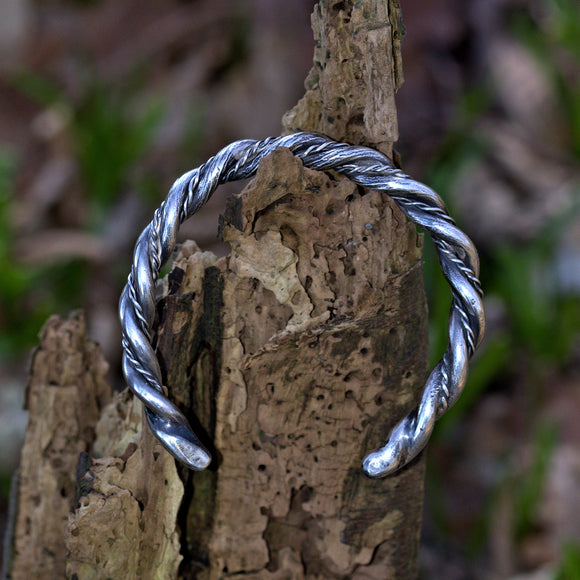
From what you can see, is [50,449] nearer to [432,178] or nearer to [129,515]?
[129,515]

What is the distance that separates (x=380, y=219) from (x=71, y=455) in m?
0.42

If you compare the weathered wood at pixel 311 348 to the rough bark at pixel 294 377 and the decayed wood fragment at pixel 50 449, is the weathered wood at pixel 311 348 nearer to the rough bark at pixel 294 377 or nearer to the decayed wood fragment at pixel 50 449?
the rough bark at pixel 294 377

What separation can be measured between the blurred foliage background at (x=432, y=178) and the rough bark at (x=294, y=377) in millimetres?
519

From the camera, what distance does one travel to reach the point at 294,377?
601mm

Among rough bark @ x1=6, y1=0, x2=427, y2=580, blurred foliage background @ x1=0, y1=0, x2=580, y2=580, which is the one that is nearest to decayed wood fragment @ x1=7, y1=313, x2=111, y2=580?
rough bark @ x1=6, y1=0, x2=427, y2=580

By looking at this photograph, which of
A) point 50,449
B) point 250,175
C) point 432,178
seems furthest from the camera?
point 432,178

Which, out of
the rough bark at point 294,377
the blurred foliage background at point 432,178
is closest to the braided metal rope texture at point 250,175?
the rough bark at point 294,377

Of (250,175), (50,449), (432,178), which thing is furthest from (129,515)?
(432,178)

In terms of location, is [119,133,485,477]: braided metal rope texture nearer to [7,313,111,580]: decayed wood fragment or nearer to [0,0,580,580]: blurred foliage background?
[7,313,111,580]: decayed wood fragment

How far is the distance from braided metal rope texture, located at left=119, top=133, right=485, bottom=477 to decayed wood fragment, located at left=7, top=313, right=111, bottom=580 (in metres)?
0.20

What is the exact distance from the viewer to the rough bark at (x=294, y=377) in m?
0.57

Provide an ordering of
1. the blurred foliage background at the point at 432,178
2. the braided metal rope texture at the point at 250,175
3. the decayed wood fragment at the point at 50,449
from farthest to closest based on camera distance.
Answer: the blurred foliage background at the point at 432,178
the decayed wood fragment at the point at 50,449
the braided metal rope texture at the point at 250,175

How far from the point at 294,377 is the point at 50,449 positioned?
30cm

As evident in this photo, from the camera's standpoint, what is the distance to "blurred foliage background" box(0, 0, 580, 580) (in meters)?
1.39
